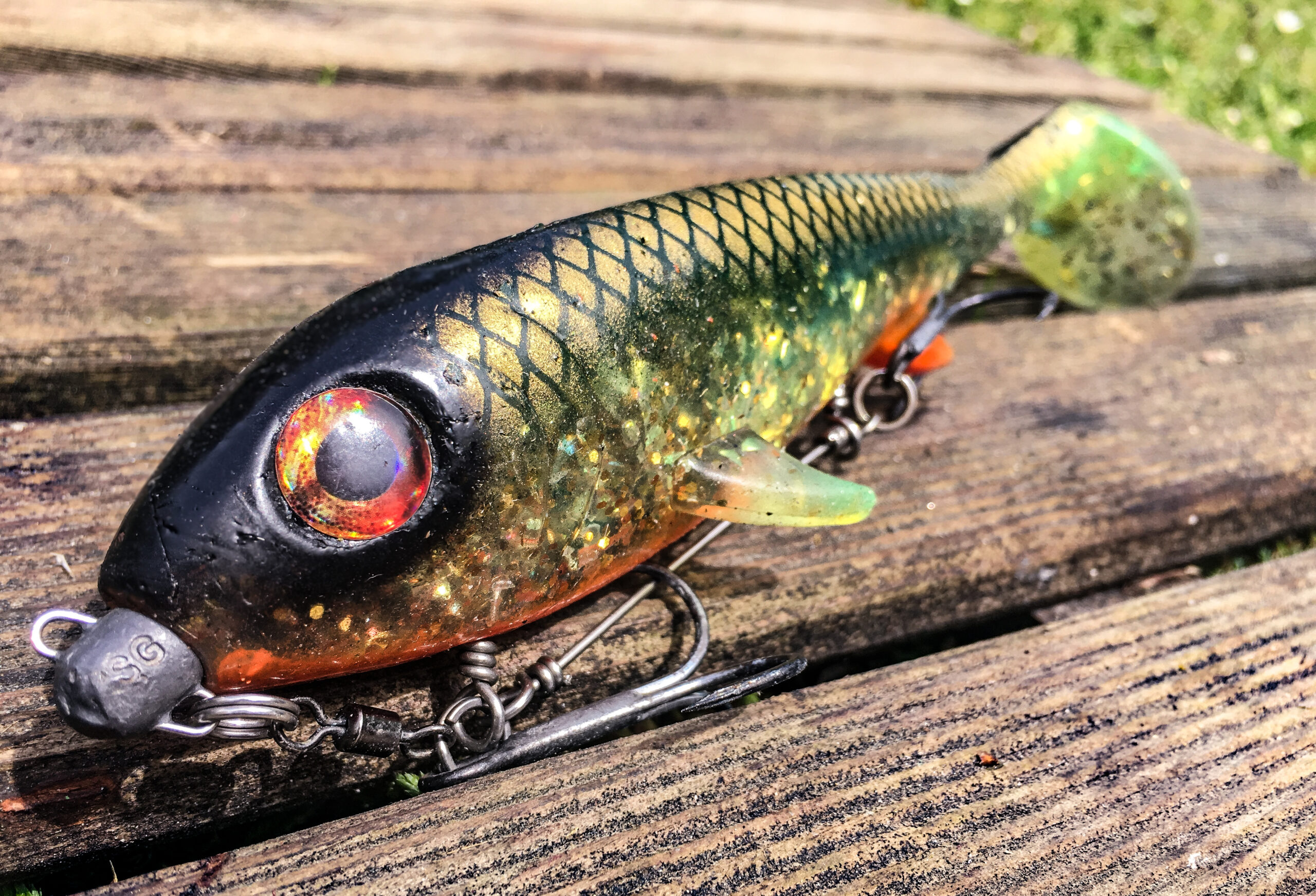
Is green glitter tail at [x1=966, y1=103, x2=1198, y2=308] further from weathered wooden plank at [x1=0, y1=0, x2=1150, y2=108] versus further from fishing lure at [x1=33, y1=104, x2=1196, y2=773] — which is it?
weathered wooden plank at [x1=0, y1=0, x2=1150, y2=108]

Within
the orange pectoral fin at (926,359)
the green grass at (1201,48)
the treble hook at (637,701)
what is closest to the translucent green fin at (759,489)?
the treble hook at (637,701)

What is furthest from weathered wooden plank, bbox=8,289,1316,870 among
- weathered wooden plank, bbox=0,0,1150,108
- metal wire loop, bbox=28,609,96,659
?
weathered wooden plank, bbox=0,0,1150,108

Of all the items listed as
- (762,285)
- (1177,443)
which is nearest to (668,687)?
(762,285)

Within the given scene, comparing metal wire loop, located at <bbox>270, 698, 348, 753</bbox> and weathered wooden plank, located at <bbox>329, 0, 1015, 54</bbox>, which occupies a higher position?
weathered wooden plank, located at <bbox>329, 0, 1015, 54</bbox>

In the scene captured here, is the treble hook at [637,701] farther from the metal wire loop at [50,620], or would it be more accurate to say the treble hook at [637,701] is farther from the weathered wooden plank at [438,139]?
the weathered wooden plank at [438,139]

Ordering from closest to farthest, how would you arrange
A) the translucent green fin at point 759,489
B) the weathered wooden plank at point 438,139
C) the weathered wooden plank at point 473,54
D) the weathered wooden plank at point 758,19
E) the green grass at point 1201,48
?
the translucent green fin at point 759,489
the weathered wooden plank at point 438,139
the weathered wooden plank at point 473,54
the weathered wooden plank at point 758,19
the green grass at point 1201,48

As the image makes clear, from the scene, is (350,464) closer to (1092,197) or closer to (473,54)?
(1092,197)

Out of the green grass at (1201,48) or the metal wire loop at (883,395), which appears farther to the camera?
the green grass at (1201,48)

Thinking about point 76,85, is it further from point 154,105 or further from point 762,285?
point 762,285
